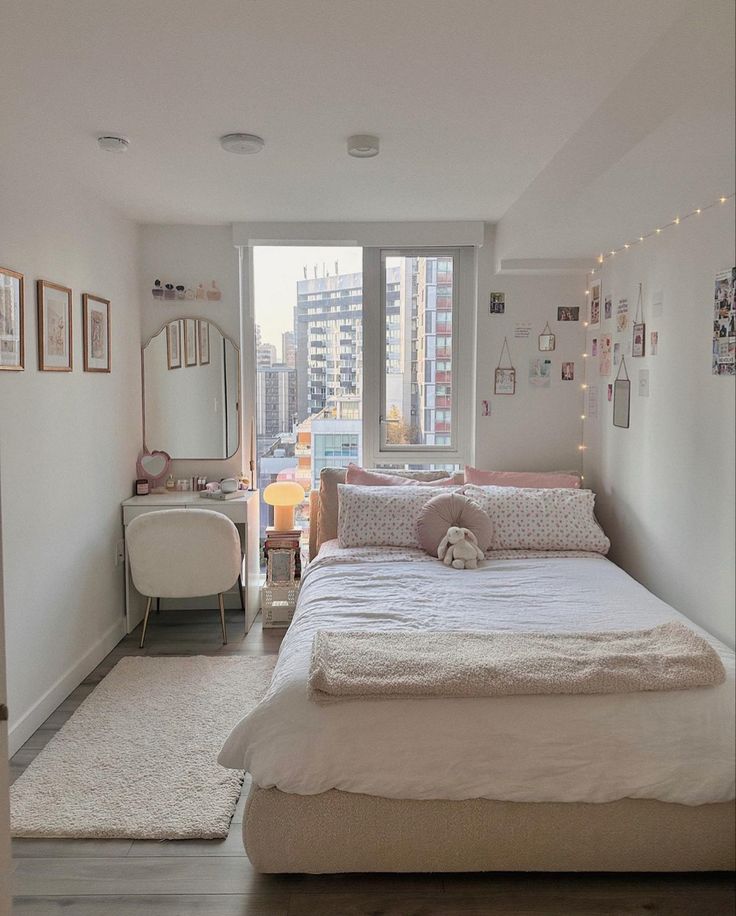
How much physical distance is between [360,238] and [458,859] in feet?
10.3

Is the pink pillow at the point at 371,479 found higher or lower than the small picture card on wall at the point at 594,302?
lower

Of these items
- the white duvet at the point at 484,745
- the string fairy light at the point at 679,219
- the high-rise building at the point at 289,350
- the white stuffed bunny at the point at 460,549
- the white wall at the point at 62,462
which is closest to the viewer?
the string fairy light at the point at 679,219

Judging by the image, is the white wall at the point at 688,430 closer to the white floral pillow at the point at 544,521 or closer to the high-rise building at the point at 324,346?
the white floral pillow at the point at 544,521

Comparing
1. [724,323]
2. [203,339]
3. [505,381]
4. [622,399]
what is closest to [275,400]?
[203,339]

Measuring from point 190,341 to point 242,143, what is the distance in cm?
177

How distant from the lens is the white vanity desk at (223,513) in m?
4.02

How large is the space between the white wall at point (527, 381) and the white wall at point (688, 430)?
7.65 feet

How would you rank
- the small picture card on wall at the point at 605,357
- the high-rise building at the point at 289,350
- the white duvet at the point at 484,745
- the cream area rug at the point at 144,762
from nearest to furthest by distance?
the white duvet at the point at 484,745, the cream area rug at the point at 144,762, the small picture card on wall at the point at 605,357, the high-rise building at the point at 289,350

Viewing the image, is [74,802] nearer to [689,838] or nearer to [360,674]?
[360,674]

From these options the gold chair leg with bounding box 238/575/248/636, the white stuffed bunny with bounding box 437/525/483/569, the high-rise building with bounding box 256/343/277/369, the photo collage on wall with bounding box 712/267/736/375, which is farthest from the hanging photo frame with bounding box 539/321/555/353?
the photo collage on wall with bounding box 712/267/736/375

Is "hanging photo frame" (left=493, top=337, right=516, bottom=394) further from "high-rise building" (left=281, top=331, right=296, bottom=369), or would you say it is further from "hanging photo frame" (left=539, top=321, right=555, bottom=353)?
"high-rise building" (left=281, top=331, right=296, bottom=369)

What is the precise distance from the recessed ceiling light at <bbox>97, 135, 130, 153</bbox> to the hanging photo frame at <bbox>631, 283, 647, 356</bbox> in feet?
6.37

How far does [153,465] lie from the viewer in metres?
4.37

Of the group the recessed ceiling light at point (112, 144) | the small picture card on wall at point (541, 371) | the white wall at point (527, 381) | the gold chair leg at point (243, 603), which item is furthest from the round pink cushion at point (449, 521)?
the recessed ceiling light at point (112, 144)
